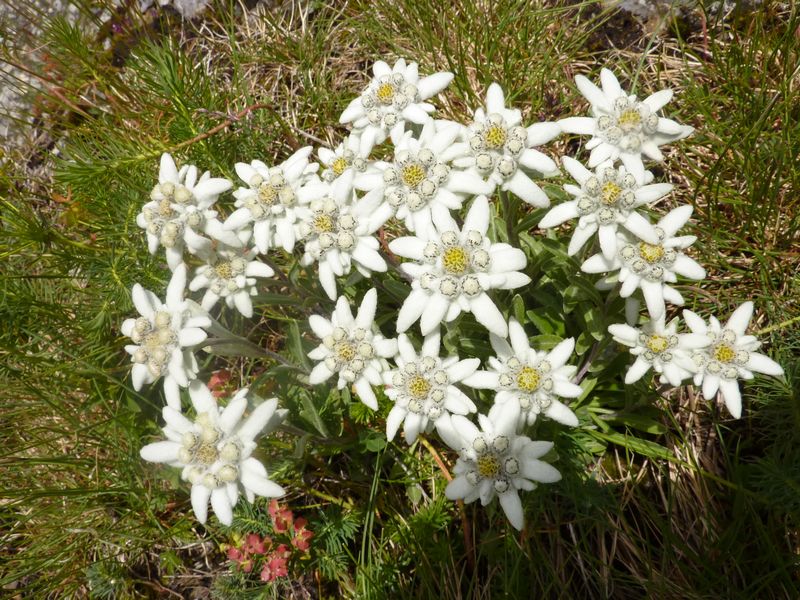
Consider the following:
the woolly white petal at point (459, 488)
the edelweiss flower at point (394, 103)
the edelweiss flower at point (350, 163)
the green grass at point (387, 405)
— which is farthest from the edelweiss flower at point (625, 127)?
the woolly white petal at point (459, 488)

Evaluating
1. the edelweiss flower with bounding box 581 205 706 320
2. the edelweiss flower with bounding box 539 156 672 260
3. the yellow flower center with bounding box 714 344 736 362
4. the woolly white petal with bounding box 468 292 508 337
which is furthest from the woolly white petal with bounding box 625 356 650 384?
the woolly white petal with bounding box 468 292 508 337

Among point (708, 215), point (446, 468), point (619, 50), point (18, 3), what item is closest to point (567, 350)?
point (446, 468)

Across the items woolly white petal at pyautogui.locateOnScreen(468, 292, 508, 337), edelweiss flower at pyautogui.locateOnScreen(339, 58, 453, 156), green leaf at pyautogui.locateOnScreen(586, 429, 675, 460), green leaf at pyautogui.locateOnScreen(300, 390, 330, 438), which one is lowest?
green leaf at pyautogui.locateOnScreen(586, 429, 675, 460)

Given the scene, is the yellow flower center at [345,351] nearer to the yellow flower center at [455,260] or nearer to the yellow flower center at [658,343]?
the yellow flower center at [455,260]

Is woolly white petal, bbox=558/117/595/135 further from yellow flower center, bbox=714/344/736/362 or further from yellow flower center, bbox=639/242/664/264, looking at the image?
yellow flower center, bbox=714/344/736/362

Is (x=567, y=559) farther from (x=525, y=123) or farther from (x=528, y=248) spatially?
(x=525, y=123)

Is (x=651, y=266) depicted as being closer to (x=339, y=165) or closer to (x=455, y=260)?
(x=455, y=260)
